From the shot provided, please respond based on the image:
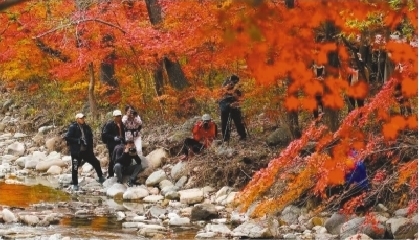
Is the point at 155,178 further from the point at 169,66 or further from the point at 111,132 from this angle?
the point at 169,66

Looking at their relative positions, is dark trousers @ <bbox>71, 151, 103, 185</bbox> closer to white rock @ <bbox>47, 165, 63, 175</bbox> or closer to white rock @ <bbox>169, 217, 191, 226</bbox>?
white rock @ <bbox>47, 165, 63, 175</bbox>

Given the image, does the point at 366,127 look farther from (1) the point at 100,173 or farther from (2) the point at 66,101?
(2) the point at 66,101

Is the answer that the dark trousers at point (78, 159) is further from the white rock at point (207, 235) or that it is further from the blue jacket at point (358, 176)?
the blue jacket at point (358, 176)

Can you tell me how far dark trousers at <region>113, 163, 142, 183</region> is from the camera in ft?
43.5

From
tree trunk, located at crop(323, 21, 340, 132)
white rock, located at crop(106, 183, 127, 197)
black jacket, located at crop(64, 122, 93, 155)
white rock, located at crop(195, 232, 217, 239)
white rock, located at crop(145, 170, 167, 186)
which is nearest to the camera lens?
white rock, located at crop(195, 232, 217, 239)

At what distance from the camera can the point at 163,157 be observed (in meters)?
14.0

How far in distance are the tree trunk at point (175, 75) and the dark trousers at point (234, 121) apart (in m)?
3.02

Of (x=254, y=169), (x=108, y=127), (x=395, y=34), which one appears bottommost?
(x=254, y=169)

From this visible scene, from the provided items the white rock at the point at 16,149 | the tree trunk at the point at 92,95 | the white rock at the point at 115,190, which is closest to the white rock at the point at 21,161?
the white rock at the point at 16,149

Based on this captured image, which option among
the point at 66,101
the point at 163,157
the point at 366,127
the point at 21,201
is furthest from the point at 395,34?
the point at 66,101

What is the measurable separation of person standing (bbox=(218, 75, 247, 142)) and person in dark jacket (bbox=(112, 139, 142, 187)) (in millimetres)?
2019

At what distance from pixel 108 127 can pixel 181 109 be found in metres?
3.27

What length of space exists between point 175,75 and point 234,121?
325 centimetres

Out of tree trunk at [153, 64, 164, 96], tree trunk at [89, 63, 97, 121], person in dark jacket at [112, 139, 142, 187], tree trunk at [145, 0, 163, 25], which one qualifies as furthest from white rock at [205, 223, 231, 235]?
tree trunk at [89, 63, 97, 121]
